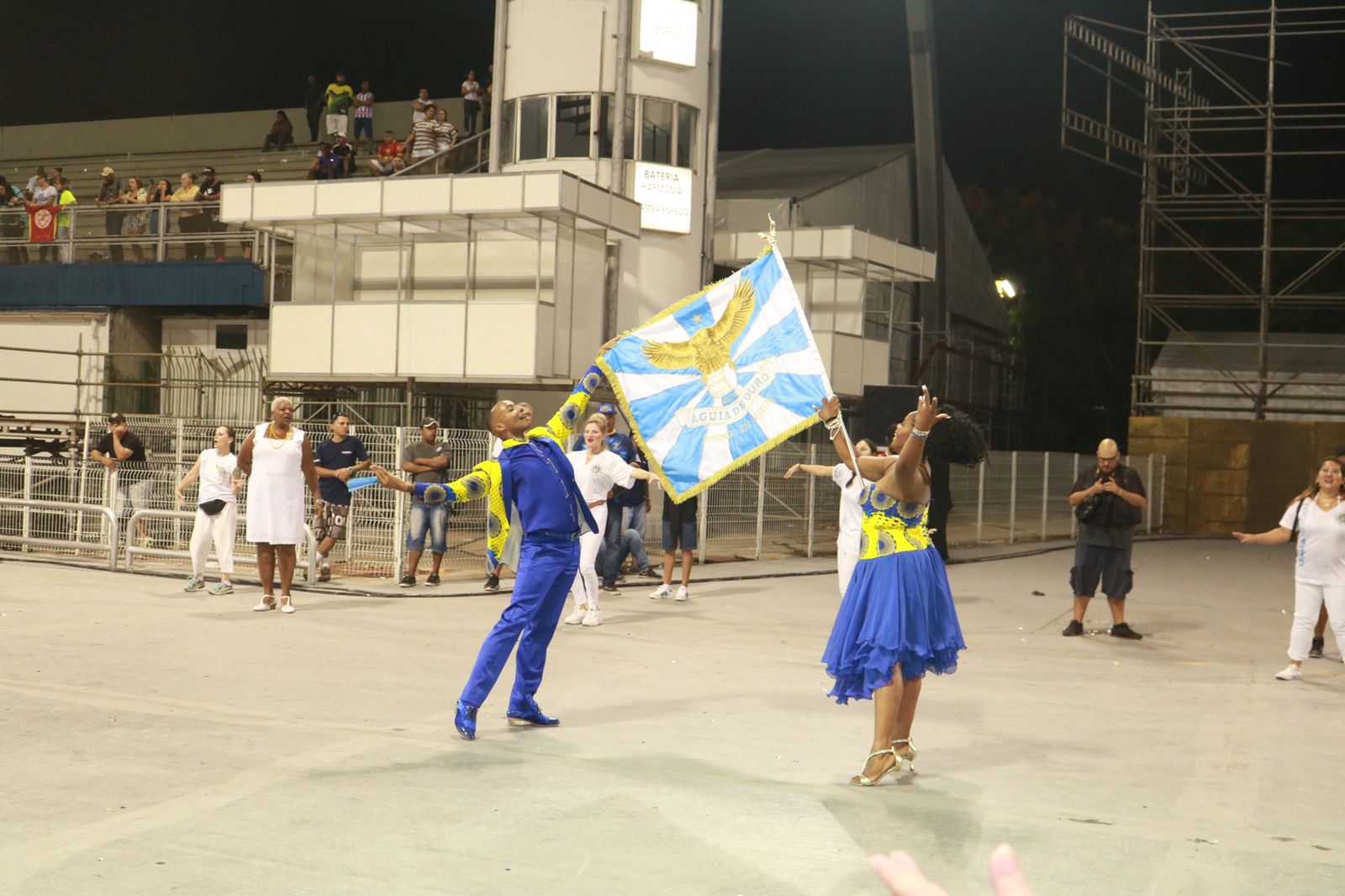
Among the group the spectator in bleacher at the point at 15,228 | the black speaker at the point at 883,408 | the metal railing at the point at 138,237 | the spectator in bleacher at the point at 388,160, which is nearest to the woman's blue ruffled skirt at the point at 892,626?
the black speaker at the point at 883,408

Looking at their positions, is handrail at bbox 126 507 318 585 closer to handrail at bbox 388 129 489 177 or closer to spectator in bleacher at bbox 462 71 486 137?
handrail at bbox 388 129 489 177

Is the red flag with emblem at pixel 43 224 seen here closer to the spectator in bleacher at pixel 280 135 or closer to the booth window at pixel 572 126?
the spectator in bleacher at pixel 280 135

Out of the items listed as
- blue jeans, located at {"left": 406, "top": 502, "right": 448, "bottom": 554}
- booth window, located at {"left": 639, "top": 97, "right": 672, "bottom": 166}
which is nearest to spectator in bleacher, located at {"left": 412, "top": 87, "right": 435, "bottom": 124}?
booth window, located at {"left": 639, "top": 97, "right": 672, "bottom": 166}

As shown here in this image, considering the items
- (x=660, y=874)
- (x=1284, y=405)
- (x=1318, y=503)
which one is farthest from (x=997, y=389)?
(x=660, y=874)

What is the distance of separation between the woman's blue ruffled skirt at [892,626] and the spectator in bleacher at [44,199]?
26744 mm

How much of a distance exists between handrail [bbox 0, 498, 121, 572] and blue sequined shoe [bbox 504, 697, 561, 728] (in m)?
9.36

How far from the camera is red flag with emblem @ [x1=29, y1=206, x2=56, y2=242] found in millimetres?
29094

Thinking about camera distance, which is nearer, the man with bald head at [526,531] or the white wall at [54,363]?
the man with bald head at [526,531]

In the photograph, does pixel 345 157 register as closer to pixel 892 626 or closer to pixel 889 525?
pixel 889 525

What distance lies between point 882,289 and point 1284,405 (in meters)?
10.5

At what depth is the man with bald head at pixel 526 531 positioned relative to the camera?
7.70m

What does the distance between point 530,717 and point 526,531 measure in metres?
1.06

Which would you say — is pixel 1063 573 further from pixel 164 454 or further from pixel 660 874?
pixel 660 874

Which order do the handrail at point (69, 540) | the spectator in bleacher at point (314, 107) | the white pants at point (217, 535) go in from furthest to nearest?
1. the spectator in bleacher at point (314, 107)
2. the handrail at point (69, 540)
3. the white pants at point (217, 535)
